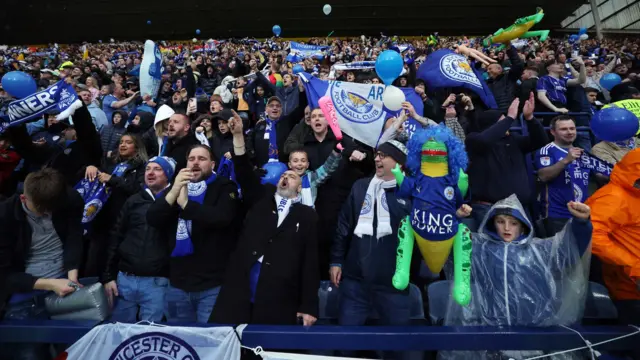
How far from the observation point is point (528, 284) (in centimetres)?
233

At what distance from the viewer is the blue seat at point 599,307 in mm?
2611

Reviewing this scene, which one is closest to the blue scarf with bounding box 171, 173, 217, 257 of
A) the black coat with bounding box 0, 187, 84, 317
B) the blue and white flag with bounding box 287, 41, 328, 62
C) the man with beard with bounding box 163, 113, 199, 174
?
the black coat with bounding box 0, 187, 84, 317

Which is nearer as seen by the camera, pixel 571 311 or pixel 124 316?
pixel 571 311

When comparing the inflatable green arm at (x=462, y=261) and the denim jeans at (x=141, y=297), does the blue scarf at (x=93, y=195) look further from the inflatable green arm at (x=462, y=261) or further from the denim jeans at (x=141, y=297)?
the inflatable green arm at (x=462, y=261)

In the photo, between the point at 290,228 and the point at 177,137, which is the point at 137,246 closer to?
the point at 290,228

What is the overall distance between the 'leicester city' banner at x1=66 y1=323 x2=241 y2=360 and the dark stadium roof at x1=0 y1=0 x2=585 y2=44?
2505 centimetres

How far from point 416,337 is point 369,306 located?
0.79 metres

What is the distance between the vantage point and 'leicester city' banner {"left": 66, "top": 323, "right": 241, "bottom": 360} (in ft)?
6.64

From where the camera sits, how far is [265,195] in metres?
2.93

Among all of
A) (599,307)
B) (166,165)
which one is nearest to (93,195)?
(166,165)

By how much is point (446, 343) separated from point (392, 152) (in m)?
1.26

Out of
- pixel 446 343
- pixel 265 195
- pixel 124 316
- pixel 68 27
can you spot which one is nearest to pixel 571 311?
pixel 446 343

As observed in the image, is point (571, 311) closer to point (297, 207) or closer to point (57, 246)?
point (297, 207)

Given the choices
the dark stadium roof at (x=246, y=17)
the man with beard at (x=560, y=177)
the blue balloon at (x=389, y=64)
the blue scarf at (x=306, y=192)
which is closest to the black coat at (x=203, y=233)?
the blue scarf at (x=306, y=192)
